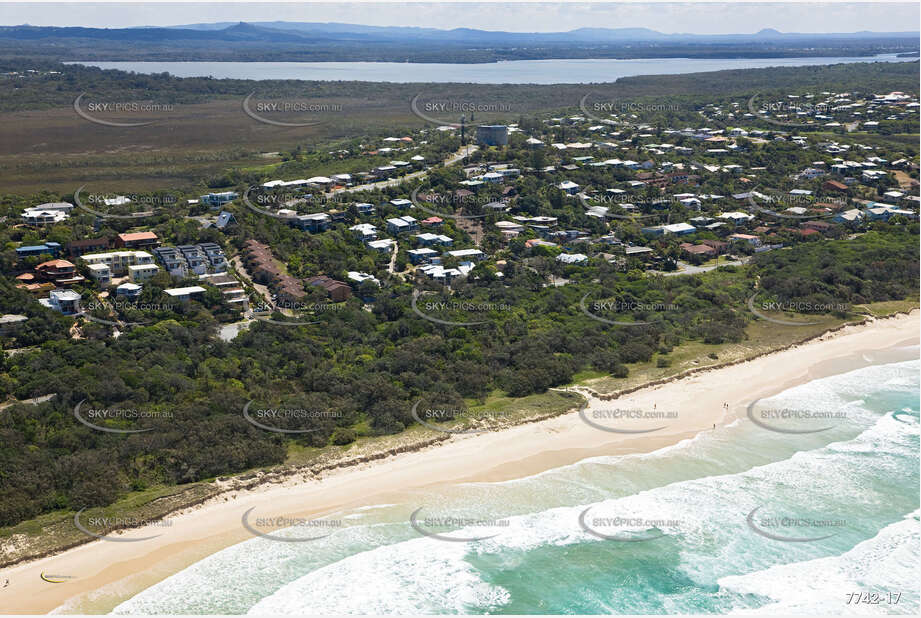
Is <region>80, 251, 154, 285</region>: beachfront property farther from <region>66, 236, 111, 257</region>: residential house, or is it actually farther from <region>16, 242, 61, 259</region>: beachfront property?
<region>16, 242, 61, 259</region>: beachfront property

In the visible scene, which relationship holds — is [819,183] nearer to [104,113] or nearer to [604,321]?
[604,321]

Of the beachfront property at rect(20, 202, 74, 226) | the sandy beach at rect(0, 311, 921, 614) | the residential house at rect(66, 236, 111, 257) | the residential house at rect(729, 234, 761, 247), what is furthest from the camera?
the residential house at rect(729, 234, 761, 247)

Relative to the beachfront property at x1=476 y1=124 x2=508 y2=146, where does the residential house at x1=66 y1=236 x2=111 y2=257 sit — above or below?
below

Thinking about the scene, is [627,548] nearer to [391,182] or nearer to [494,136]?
[391,182]

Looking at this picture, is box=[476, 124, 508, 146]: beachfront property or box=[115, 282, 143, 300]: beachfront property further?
box=[476, 124, 508, 146]: beachfront property

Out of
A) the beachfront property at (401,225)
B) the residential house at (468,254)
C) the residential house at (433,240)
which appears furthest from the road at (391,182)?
the residential house at (468,254)

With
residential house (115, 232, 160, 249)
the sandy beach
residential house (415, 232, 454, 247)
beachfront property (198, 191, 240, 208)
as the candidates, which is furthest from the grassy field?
beachfront property (198, 191, 240, 208)

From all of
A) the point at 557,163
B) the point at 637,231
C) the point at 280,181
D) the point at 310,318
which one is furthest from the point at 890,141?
the point at 310,318

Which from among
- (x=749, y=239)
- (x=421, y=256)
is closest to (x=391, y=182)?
(x=421, y=256)
